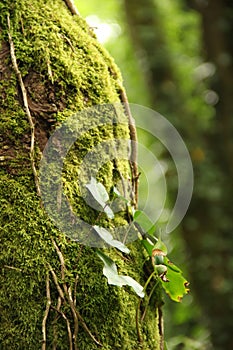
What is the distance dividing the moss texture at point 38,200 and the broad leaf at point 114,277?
0.04 meters

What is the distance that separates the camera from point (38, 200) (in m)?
1.48

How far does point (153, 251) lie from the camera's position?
5.31 ft

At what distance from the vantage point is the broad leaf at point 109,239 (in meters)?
1.48

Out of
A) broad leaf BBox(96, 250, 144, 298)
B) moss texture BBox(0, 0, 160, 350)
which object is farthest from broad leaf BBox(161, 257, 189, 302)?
broad leaf BBox(96, 250, 144, 298)

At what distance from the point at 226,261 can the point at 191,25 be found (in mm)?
2965

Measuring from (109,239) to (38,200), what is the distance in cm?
22

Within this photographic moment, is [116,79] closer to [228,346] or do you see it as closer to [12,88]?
[12,88]

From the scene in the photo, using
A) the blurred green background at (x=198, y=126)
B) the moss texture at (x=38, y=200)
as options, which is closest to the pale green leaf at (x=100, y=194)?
the moss texture at (x=38, y=200)

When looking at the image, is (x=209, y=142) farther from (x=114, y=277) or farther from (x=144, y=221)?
(x=114, y=277)

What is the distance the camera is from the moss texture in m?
1.40

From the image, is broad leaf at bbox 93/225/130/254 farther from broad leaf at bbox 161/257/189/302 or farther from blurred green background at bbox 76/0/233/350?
blurred green background at bbox 76/0/233/350

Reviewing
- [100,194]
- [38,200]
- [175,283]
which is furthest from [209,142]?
[38,200]

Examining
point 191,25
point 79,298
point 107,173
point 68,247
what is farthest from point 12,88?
point 191,25

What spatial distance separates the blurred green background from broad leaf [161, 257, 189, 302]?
370 centimetres
